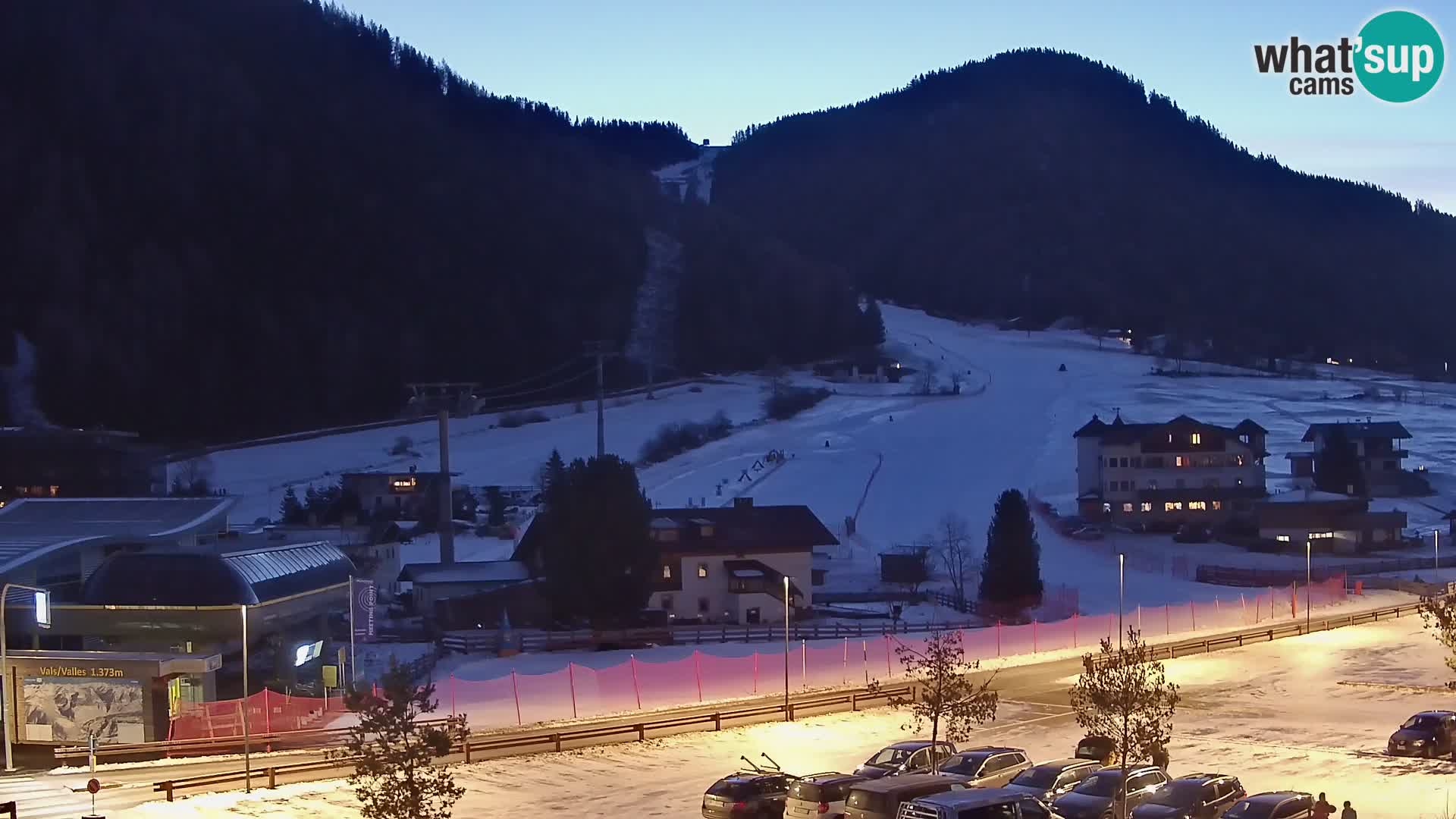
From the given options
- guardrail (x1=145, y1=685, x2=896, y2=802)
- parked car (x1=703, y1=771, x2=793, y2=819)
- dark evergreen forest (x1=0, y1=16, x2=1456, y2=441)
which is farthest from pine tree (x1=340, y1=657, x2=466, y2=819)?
dark evergreen forest (x1=0, y1=16, x2=1456, y2=441)

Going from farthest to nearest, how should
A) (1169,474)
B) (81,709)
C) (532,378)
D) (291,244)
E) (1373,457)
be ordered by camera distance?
(291,244)
(532,378)
(1373,457)
(1169,474)
(81,709)

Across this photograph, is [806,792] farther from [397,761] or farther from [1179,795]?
[397,761]

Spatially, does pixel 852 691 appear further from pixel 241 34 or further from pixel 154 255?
pixel 241 34

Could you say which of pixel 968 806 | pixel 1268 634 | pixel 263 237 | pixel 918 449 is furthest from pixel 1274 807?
pixel 263 237

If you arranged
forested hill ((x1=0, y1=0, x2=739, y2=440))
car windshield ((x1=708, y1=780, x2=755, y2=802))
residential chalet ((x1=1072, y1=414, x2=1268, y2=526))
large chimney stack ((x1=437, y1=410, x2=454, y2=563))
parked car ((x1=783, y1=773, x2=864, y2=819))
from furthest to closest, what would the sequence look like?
forested hill ((x1=0, y1=0, x2=739, y2=440)) → residential chalet ((x1=1072, y1=414, x2=1268, y2=526)) → large chimney stack ((x1=437, y1=410, x2=454, y2=563)) → car windshield ((x1=708, y1=780, x2=755, y2=802)) → parked car ((x1=783, y1=773, x2=864, y2=819))

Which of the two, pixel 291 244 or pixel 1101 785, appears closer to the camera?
pixel 1101 785

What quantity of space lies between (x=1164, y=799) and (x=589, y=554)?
23.4 m

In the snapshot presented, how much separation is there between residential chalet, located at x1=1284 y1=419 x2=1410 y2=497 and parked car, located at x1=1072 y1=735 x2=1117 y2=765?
→ 1886 inches

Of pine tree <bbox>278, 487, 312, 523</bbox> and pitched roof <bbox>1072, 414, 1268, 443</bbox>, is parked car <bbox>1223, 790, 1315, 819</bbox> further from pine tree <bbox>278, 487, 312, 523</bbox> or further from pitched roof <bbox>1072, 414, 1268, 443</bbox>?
pine tree <bbox>278, 487, 312, 523</bbox>

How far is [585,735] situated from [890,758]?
19.1ft

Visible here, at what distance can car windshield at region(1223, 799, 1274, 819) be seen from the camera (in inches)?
656

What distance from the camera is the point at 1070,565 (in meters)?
49.7

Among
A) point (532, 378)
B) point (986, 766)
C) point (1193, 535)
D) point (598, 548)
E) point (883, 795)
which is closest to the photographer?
point (883, 795)

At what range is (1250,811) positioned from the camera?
16781mm
